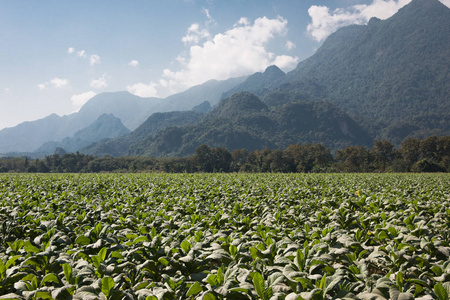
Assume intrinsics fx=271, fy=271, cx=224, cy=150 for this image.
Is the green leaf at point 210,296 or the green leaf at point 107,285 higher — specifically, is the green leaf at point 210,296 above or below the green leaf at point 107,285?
below

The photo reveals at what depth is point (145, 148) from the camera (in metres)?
192

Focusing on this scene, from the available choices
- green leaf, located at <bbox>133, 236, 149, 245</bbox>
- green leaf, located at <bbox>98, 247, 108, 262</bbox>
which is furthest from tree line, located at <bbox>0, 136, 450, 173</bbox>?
green leaf, located at <bbox>98, 247, 108, 262</bbox>

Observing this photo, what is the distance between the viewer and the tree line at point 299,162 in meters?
78.9

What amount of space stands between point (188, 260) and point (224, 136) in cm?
17808

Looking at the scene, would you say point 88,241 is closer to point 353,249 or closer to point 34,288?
point 34,288

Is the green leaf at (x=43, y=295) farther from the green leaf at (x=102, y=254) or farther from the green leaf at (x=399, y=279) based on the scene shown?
Result: the green leaf at (x=399, y=279)

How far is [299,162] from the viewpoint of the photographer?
85.6 m

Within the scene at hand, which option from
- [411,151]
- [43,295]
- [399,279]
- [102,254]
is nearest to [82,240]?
[102,254]

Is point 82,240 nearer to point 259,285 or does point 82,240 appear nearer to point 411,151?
point 259,285

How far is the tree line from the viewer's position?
78875 mm

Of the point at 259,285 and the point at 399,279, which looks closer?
the point at 259,285

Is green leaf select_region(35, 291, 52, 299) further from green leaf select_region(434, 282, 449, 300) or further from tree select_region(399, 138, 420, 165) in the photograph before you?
tree select_region(399, 138, 420, 165)

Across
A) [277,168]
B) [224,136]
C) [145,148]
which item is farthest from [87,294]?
[145,148]

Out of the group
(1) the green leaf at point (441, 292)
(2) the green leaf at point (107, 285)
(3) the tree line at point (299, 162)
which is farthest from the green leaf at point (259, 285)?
(3) the tree line at point (299, 162)
